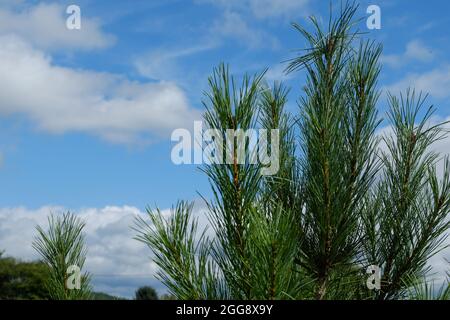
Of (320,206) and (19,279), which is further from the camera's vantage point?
(19,279)

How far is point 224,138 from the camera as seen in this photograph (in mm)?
2828

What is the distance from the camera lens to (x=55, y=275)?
4184 mm

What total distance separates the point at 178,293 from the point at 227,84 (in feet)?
3.46

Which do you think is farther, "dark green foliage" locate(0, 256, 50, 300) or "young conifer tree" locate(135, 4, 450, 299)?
"dark green foliage" locate(0, 256, 50, 300)

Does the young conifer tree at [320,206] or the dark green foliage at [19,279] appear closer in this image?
the young conifer tree at [320,206]

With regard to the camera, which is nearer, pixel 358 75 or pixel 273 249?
pixel 273 249
